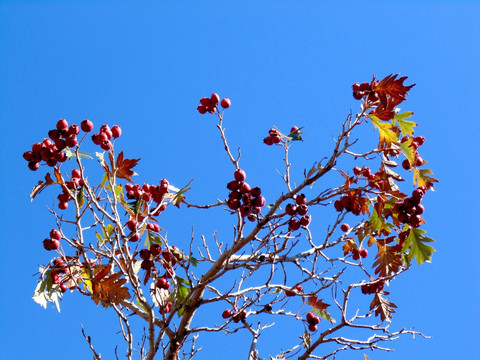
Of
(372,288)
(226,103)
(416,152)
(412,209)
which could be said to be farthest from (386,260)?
(226,103)

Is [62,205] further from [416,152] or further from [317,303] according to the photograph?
[416,152]

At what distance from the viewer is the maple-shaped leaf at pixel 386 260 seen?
4.36m

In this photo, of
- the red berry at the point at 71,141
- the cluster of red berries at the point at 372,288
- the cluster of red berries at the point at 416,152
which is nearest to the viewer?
the red berry at the point at 71,141

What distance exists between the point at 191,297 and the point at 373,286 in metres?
1.60

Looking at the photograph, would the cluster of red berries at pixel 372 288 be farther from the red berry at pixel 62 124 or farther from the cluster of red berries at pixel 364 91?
the red berry at pixel 62 124

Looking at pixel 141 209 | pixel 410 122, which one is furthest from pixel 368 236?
pixel 141 209

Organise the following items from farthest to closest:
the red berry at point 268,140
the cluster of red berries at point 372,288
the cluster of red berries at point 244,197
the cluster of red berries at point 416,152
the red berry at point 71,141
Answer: the red berry at point 268,140 → the cluster of red berries at point 372,288 → the cluster of red berries at point 416,152 → the red berry at point 71,141 → the cluster of red berries at point 244,197

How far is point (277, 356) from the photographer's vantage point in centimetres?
440

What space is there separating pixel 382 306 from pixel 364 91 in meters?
1.89

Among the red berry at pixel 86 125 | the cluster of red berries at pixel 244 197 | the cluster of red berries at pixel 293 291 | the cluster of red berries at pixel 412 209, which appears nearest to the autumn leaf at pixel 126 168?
the red berry at pixel 86 125

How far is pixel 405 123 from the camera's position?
412 centimetres

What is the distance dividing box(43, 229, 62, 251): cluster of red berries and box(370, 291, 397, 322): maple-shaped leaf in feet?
8.90

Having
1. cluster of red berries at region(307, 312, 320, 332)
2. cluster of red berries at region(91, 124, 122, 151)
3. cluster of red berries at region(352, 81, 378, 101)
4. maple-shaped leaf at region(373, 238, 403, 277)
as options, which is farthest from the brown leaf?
cluster of red berries at region(91, 124, 122, 151)

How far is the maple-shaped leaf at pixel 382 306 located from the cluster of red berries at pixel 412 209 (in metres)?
0.82
